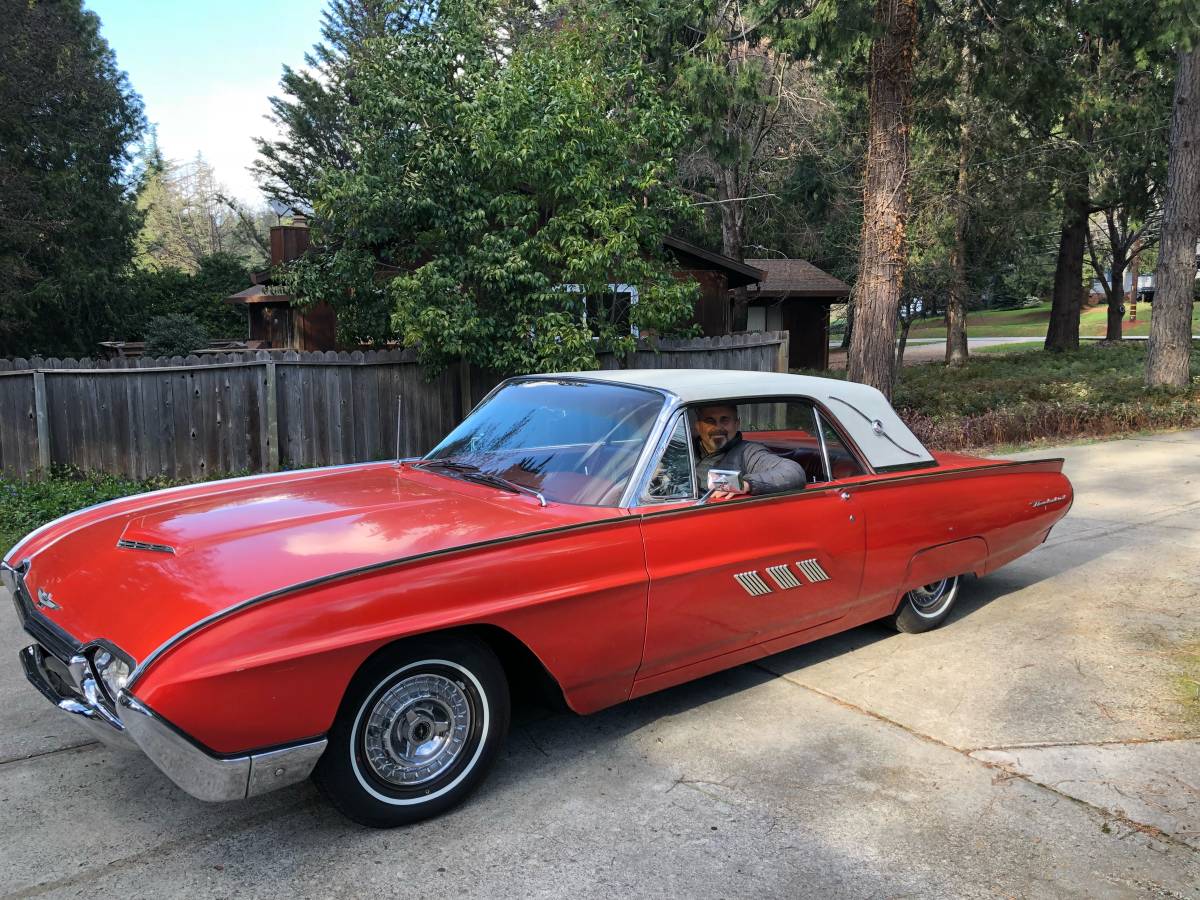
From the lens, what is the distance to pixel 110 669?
9.12 feet

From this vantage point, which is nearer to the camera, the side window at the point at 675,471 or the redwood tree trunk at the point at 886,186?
the side window at the point at 675,471

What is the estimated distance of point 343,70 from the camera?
36375 mm

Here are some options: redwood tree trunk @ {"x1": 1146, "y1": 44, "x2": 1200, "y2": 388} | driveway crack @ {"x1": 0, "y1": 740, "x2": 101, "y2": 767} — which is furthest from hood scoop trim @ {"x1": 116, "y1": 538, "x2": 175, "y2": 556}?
redwood tree trunk @ {"x1": 1146, "y1": 44, "x2": 1200, "y2": 388}

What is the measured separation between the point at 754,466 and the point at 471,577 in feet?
6.19

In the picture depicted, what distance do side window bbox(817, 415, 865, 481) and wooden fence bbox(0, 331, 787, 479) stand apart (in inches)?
243

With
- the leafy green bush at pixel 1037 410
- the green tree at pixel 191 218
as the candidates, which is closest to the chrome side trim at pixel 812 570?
the leafy green bush at pixel 1037 410

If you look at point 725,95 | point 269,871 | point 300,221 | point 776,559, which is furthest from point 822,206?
point 269,871

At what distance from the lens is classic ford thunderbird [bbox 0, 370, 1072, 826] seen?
268 centimetres

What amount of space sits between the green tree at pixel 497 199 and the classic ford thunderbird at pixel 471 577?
17.5ft

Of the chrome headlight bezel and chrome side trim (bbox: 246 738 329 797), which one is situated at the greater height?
the chrome headlight bezel

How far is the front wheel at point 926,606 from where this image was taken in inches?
199

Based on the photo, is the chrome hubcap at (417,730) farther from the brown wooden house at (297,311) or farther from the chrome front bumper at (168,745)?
the brown wooden house at (297,311)

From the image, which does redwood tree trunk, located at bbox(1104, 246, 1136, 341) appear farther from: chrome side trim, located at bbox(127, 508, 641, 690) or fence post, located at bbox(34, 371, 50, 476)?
chrome side trim, located at bbox(127, 508, 641, 690)

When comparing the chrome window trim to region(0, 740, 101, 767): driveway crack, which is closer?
region(0, 740, 101, 767): driveway crack
